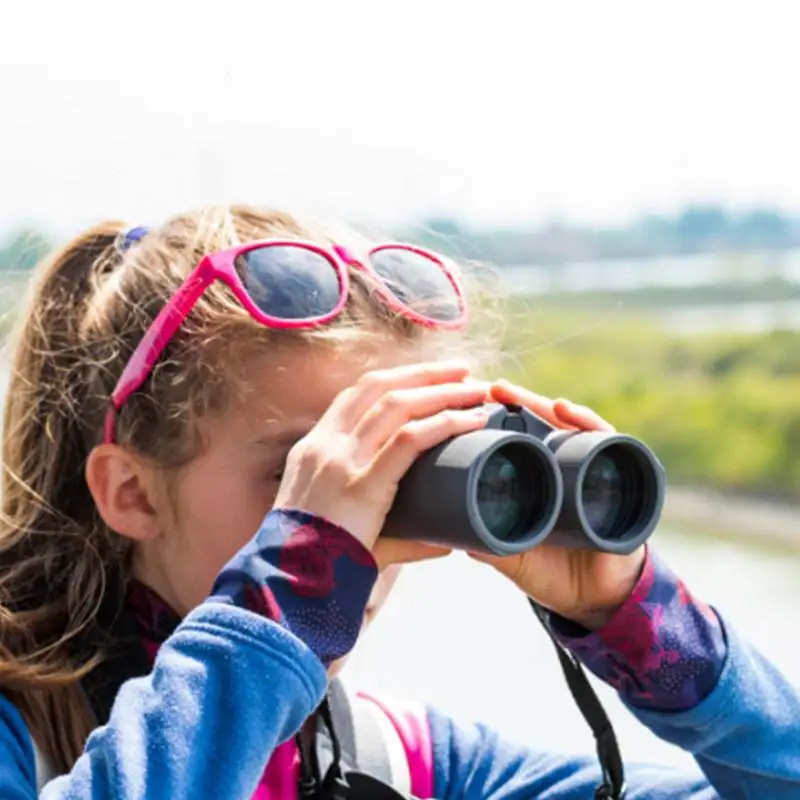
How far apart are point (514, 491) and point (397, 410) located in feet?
0.31

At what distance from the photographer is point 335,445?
1059 millimetres

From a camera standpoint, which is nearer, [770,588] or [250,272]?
[250,272]

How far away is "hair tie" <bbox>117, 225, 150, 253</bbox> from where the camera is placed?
4.39ft

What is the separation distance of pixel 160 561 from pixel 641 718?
394 millimetres

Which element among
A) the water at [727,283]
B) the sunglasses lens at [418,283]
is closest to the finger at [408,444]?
the sunglasses lens at [418,283]

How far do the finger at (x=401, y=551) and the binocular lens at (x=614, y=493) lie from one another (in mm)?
110

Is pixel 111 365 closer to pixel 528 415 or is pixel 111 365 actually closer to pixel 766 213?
pixel 528 415

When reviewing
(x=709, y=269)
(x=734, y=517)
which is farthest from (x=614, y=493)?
(x=709, y=269)

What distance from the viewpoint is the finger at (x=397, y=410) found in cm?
106

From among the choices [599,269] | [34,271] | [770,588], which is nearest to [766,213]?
[599,269]

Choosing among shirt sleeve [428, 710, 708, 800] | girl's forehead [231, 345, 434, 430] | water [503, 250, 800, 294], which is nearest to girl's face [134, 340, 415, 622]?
girl's forehead [231, 345, 434, 430]

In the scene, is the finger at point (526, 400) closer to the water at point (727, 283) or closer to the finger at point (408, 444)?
the finger at point (408, 444)

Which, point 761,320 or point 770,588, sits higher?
point 770,588

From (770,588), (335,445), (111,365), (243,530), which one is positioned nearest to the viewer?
(335,445)
